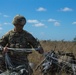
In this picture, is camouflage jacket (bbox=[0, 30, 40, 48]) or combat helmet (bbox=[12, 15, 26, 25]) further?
camouflage jacket (bbox=[0, 30, 40, 48])

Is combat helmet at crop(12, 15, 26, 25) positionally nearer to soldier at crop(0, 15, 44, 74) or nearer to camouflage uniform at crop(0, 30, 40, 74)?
soldier at crop(0, 15, 44, 74)

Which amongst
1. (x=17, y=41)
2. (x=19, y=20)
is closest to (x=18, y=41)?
(x=17, y=41)

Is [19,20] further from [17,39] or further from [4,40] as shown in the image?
[4,40]

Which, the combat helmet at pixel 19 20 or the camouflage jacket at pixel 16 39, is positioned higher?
the combat helmet at pixel 19 20

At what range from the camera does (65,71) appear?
13.0m

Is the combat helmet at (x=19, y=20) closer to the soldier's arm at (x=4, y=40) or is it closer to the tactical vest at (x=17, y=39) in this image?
the tactical vest at (x=17, y=39)

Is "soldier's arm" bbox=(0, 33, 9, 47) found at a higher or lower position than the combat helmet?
lower

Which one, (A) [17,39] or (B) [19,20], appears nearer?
(B) [19,20]

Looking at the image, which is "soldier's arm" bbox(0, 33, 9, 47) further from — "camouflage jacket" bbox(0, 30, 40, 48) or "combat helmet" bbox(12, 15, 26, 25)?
"combat helmet" bbox(12, 15, 26, 25)

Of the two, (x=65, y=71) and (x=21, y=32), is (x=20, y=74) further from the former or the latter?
(x=65, y=71)

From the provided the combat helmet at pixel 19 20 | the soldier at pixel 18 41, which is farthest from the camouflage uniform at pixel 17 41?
the combat helmet at pixel 19 20

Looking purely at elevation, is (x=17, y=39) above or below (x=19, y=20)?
below

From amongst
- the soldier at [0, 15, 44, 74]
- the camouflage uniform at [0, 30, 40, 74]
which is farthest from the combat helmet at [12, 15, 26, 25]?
the camouflage uniform at [0, 30, 40, 74]

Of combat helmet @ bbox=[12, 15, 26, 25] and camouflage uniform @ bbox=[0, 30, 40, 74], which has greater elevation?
combat helmet @ bbox=[12, 15, 26, 25]
